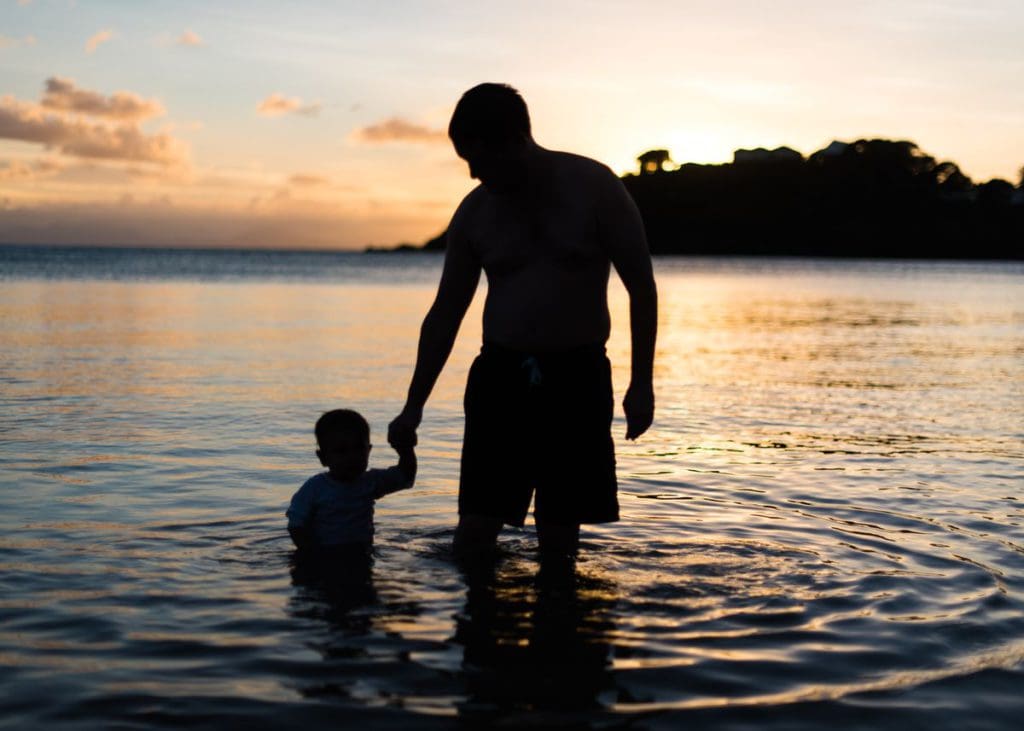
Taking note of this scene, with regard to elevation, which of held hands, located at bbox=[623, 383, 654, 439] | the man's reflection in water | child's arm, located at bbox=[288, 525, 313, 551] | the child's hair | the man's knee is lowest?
the man's reflection in water

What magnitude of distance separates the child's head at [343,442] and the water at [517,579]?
1.88 feet

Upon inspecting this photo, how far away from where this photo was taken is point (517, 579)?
5.64 m

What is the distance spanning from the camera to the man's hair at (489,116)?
4605 millimetres

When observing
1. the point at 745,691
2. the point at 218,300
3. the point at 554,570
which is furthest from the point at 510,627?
the point at 218,300

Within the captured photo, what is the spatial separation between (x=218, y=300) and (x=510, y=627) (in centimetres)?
3088

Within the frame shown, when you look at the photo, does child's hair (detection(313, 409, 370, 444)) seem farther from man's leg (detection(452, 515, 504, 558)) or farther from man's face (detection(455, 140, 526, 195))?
man's face (detection(455, 140, 526, 195))

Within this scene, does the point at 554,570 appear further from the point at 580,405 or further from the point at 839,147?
the point at 839,147

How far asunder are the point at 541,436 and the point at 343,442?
115 cm

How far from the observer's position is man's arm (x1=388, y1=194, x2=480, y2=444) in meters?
5.31

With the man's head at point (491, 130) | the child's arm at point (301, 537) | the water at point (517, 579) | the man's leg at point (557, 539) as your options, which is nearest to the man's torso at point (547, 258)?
the man's head at point (491, 130)

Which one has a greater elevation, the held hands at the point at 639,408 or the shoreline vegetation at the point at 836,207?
the shoreline vegetation at the point at 836,207

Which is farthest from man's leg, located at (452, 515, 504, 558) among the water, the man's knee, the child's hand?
the child's hand

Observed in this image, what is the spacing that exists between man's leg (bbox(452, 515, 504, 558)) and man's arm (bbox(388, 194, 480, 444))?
1.77 ft

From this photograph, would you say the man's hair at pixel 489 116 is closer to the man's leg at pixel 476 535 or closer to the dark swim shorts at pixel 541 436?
the dark swim shorts at pixel 541 436
